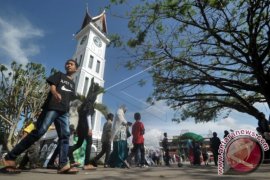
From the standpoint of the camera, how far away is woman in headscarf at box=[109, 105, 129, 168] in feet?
23.8

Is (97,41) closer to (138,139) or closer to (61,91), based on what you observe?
(138,139)

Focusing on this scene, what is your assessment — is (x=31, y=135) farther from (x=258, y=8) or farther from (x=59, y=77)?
(x=258, y=8)

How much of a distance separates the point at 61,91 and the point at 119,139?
3856mm

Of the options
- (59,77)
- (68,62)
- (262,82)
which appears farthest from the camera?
(262,82)

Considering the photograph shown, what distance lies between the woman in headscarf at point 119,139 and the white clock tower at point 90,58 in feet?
111

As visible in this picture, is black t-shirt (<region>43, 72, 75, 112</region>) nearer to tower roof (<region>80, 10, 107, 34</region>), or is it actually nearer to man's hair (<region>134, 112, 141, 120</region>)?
man's hair (<region>134, 112, 141, 120</region>)

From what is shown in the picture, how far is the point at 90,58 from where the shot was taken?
166 feet

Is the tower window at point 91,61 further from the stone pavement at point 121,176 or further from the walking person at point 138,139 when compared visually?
the stone pavement at point 121,176

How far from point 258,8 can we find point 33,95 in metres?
20.1

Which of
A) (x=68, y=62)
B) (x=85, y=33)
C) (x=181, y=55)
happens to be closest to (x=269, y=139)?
(x=181, y=55)

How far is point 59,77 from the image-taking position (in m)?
4.09
